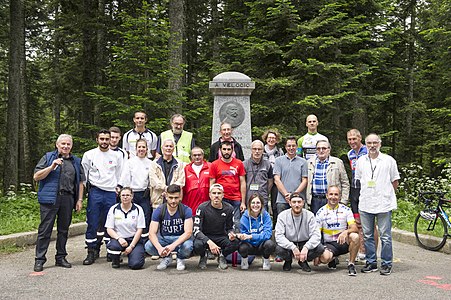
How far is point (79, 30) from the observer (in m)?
16.1

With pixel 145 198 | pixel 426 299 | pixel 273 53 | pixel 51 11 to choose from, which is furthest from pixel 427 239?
pixel 51 11

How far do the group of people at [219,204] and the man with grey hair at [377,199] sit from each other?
1cm

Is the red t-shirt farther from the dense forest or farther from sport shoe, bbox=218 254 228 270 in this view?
the dense forest

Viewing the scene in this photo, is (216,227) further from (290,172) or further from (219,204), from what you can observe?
(290,172)

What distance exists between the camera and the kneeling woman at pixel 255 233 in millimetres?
5961

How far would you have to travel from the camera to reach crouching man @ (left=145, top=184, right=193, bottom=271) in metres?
5.96

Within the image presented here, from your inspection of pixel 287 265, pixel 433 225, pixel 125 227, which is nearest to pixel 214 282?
pixel 287 265

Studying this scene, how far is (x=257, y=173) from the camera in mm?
6629

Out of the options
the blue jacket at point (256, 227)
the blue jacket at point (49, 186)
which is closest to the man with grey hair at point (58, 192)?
the blue jacket at point (49, 186)

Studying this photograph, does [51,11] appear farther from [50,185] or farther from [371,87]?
[50,185]

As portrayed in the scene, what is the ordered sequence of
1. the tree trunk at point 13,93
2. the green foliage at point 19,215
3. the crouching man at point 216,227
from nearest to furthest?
the crouching man at point 216,227 < the green foliage at point 19,215 < the tree trunk at point 13,93

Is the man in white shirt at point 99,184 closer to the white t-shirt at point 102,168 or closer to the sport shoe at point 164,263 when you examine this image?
the white t-shirt at point 102,168

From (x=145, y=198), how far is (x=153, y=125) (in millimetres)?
4397

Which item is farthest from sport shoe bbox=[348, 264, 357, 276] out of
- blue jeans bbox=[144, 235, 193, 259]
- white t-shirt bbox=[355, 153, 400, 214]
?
blue jeans bbox=[144, 235, 193, 259]
